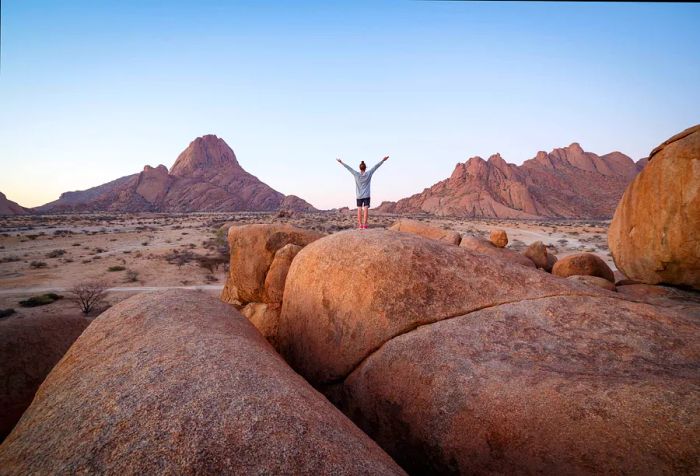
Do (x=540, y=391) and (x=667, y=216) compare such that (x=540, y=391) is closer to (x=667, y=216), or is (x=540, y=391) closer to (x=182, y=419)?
(x=182, y=419)

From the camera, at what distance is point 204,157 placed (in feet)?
511

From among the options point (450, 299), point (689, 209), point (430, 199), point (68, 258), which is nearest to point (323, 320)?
point (450, 299)

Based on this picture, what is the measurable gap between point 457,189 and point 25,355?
421 ft

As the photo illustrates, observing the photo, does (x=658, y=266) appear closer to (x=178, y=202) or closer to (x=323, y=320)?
(x=323, y=320)

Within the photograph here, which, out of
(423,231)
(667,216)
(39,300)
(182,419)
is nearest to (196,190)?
(39,300)

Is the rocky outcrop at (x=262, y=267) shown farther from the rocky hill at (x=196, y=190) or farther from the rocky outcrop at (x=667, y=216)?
the rocky hill at (x=196, y=190)

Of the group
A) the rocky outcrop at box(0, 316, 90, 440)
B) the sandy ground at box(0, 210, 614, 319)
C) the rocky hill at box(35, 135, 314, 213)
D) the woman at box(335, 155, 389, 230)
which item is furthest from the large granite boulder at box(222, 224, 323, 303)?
the rocky hill at box(35, 135, 314, 213)

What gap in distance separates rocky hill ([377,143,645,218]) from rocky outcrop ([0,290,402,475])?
361ft

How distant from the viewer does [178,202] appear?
408 feet

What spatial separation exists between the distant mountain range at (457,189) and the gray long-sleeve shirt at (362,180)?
4023 inches

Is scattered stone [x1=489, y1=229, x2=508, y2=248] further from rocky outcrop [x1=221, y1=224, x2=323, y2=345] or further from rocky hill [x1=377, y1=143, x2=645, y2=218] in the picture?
rocky hill [x1=377, y1=143, x2=645, y2=218]

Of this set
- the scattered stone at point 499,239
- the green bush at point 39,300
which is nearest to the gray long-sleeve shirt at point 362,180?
the scattered stone at point 499,239

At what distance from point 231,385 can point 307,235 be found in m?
6.24

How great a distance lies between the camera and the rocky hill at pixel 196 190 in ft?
397
